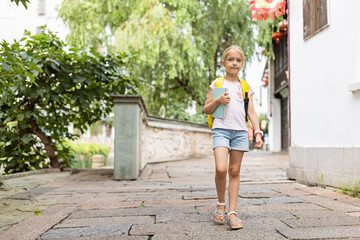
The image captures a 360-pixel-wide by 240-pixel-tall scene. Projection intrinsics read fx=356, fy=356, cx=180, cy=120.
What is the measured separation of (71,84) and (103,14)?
7165mm

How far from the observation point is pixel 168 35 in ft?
36.9

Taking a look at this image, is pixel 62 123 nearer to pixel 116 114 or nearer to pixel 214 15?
pixel 116 114

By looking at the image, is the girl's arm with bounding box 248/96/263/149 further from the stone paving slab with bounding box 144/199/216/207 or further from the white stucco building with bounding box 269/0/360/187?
the white stucco building with bounding box 269/0/360/187

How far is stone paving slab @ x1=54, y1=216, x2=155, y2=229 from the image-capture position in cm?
269

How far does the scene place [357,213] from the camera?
9.68 ft

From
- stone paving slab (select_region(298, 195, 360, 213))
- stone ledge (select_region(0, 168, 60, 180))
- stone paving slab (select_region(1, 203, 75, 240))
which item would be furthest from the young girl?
stone ledge (select_region(0, 168, 60, 180))

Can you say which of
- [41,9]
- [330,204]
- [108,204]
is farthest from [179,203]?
[41,9]

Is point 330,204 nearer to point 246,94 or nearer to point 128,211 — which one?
point 246,94

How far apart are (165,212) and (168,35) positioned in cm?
890

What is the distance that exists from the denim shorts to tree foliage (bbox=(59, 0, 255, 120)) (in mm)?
7529

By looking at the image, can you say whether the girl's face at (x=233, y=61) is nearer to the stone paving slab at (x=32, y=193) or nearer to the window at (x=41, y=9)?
the stone paving slab at (x=32, y=193)

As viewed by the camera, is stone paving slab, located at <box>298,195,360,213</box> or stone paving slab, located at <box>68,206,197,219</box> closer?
stone paving slab, located at <box>68,206,197,219</box>

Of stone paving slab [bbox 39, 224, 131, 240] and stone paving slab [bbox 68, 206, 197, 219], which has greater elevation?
stone paving slab [bbox 68, 206, 197, 219]

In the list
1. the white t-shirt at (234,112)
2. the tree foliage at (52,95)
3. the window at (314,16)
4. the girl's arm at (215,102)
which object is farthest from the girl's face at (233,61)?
the tree foliage at (52,95)
